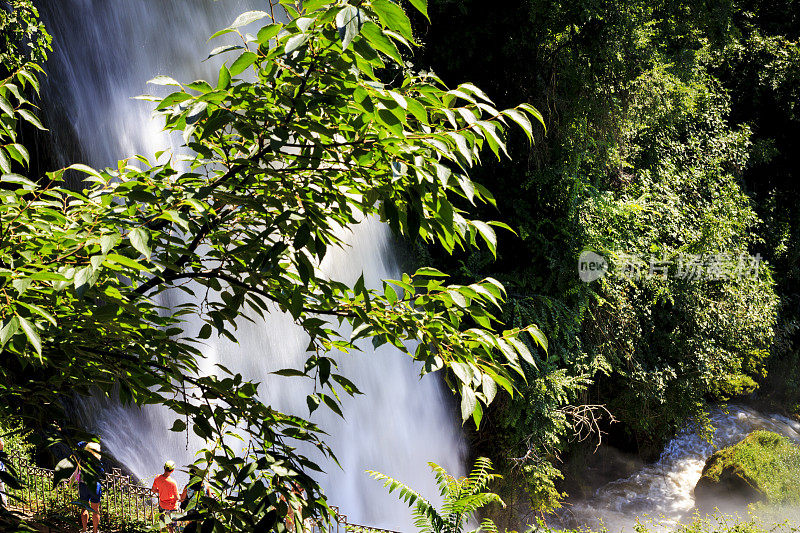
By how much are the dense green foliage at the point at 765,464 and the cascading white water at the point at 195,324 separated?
5.49 metres

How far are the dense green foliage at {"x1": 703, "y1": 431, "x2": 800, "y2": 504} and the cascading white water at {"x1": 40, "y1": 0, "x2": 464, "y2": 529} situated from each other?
5.49 meters

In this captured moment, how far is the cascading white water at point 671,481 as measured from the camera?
11.3 metres

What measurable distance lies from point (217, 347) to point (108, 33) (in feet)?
12.2

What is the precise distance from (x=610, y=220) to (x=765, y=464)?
4.91 m

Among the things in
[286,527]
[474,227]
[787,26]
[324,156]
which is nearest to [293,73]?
[324,156]

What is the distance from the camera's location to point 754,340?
1332cm

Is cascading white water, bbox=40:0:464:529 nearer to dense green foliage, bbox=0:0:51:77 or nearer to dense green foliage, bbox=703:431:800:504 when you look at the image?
dense green foliage, bbox=0:0:51:77

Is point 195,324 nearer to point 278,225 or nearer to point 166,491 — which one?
point 166,491

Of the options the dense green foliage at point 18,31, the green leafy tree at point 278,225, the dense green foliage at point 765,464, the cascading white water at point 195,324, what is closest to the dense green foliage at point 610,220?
the dense green foliage at point 765,464

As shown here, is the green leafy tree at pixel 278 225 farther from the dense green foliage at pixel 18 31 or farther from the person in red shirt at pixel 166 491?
the dense green foliage at pixel 18 31

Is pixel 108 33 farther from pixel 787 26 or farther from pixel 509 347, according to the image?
pixel 787 26

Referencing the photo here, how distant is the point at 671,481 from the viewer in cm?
1233

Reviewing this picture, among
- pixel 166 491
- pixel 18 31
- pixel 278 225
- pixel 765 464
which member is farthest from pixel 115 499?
pixel 765 464

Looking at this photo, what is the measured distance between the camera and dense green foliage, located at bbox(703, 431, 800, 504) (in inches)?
433
